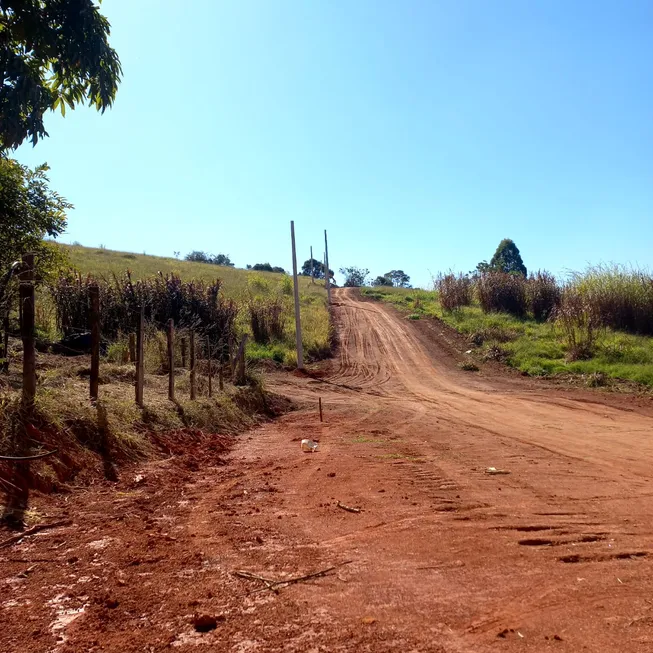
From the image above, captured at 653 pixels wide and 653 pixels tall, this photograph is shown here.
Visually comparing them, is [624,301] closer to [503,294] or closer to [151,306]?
[503,294]

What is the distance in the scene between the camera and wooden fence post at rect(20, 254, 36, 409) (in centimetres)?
604

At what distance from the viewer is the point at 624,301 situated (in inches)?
933

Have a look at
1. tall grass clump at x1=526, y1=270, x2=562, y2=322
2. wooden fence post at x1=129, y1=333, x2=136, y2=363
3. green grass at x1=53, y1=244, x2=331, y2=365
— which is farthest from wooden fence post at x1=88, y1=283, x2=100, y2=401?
tall grass clump at x1=526, y1=270, x2=562, y2=322

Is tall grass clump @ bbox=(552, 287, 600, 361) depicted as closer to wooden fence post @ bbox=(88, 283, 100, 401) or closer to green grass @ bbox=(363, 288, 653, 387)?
green grass @ bbox=(363, 288, 653, 387)

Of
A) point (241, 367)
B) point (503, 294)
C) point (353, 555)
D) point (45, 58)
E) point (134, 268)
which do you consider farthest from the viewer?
point (134, 268)

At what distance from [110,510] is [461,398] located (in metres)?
13.4

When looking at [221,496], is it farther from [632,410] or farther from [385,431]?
[632,410]

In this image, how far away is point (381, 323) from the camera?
33.9m

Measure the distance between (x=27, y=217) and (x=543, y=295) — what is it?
26.4m

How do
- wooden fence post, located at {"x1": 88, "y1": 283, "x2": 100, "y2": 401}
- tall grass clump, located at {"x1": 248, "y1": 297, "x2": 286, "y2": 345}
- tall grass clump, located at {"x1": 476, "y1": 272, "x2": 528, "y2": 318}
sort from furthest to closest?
tall grass clump, located at {"x1": 476, "y1": 272, "x2": 528, "y2": 318} → tall grass clump, located at {"x1": 248, "y1": 297, "x2": 286, "y2": 345} → wooden fence post, located at {"x1": 88, "y1": 283, "x2": 100, "y2": 401}

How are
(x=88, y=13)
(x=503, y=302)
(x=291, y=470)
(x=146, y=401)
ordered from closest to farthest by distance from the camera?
1. (x=88, y=13)
2. (x=291, y=470)
3. (x=146, y=401)
4. (x=503, y=302)

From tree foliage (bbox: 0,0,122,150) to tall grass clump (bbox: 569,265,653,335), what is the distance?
22.1 metres

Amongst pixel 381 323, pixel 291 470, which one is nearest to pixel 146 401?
pixel 291 470

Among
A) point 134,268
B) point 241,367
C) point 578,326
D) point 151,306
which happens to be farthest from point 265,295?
point 241,367
